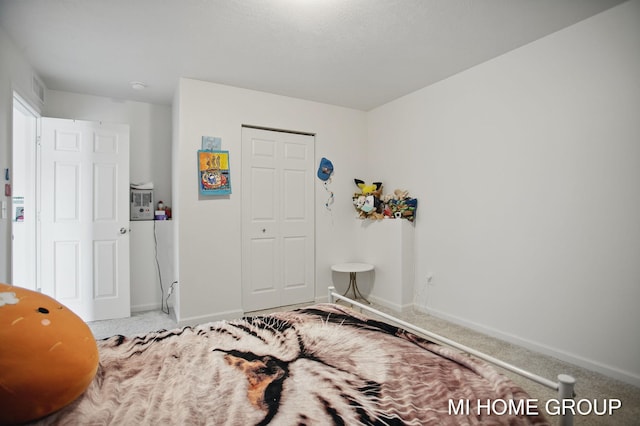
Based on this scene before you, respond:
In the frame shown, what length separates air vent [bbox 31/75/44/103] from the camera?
312 centimetres

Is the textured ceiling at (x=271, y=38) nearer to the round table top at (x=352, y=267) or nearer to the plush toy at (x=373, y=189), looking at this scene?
the plush toy at (x=373, y=189)

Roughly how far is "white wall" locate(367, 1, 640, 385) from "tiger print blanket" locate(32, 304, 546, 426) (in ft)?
5.70

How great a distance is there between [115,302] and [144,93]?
242 centimetres

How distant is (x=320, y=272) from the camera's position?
419cm

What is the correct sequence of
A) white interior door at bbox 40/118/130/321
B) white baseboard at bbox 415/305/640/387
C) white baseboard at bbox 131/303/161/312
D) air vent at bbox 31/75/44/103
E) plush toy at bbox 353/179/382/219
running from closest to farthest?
white baseboard at bbox 415/305/640/387
air vent at bbox 31/75/44/103
white interior door at bbox 40/118/130/321
white baseboard at bbox 131/303/161/312
plush toy at bbox 353/179/382/219

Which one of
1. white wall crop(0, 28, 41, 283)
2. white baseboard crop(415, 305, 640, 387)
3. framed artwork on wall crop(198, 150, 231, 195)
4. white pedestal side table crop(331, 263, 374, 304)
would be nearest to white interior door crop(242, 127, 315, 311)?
framed artwork on wall crop(198, 150, 231, 195)

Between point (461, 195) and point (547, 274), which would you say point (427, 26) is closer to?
point (461, 195)

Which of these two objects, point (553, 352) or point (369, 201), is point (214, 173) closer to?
point (369, 201)

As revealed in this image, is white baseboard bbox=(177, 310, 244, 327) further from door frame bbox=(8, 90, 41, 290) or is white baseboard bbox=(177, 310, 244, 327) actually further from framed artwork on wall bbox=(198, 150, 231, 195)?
door frame bbox=(8, 90, 41, 290)

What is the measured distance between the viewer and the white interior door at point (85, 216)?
11.3 feet

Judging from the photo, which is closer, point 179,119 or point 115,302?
point 179,119

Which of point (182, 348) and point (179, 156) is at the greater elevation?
point (179, 156)

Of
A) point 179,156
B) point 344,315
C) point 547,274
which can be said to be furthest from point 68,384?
point 547,274

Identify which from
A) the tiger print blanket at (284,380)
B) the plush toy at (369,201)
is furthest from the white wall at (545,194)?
the tiger print blanket at (284,380)
